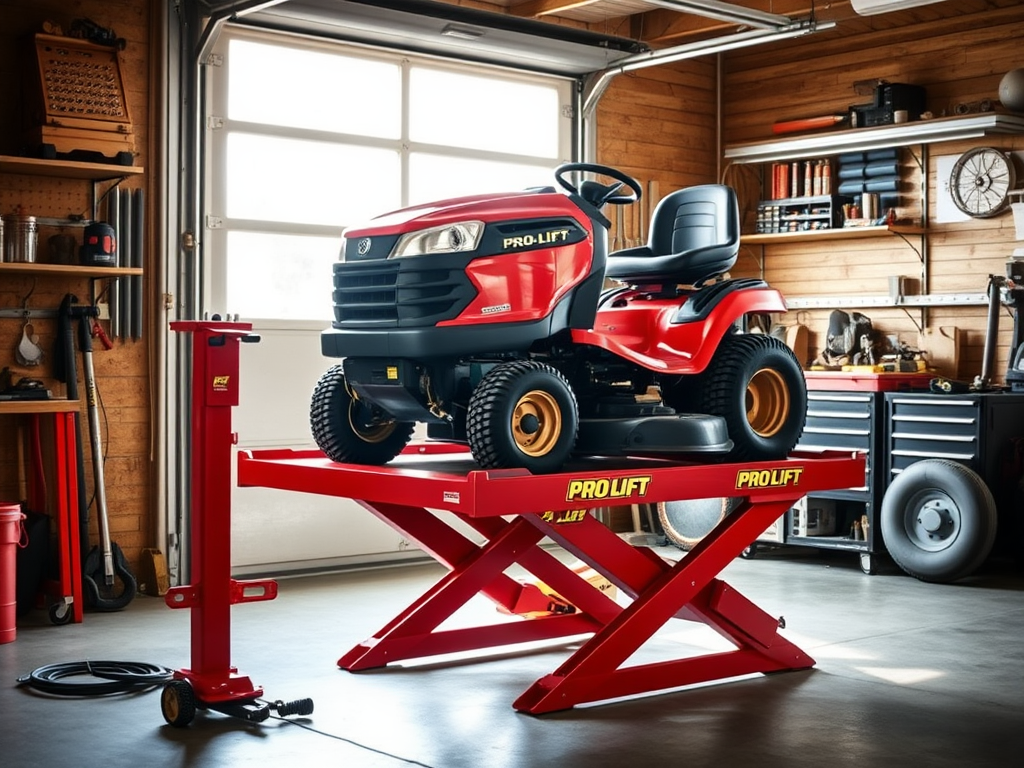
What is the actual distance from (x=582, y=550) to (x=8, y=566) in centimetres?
263

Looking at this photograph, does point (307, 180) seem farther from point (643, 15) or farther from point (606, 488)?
point (606, 488)

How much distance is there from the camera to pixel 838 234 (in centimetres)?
859

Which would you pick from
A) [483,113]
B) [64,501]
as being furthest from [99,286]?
[483,113]

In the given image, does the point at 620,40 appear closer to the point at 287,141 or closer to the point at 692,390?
the point at 287,141

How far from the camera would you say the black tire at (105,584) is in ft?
20.8

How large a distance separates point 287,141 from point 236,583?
139 inches

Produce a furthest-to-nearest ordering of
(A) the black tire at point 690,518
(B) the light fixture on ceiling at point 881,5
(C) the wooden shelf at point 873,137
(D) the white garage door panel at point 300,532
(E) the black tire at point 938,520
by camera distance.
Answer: (A) the black tire at point 690,518 → (C) the wooden shelf at point 873,137 → (D) the white garage door panel at point 300,532 → (E) the black tire at point 938,520 → (B) the light fixture on ceiling at point 881,5

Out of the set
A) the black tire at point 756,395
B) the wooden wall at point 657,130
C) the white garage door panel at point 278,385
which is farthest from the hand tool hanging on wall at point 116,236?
the wooden wall at point 657,130

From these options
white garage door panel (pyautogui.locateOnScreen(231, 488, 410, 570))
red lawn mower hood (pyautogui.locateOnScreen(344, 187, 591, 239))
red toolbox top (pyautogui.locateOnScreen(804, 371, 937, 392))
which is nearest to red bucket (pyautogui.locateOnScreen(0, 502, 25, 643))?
white garage door panel (pyautogui.locateOnScreen(231, 488, 410, 570))

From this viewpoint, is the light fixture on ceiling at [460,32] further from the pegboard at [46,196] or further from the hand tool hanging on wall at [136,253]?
the pegboard at [46,196]

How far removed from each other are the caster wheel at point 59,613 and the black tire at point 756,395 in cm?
300

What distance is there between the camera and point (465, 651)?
5.43m

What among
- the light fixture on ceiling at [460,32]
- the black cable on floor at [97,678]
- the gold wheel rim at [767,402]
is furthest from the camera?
the light fixture on ceiling at [460,32]

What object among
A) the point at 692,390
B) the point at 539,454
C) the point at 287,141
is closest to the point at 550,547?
the point at 287,141
